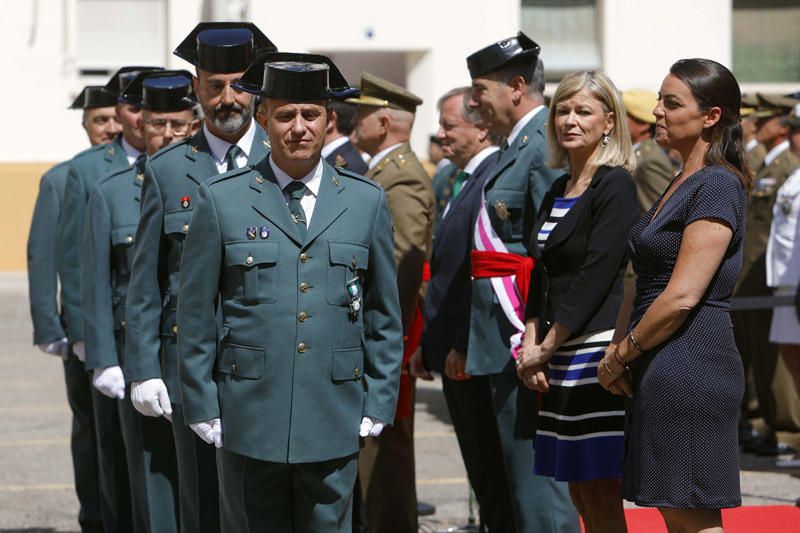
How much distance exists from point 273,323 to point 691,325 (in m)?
1.27

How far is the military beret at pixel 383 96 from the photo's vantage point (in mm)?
7199

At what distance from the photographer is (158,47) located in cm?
2152

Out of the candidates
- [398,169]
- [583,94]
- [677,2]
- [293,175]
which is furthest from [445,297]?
[677,2]

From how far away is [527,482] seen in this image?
18.6 ft

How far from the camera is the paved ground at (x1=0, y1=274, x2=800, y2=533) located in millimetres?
7766

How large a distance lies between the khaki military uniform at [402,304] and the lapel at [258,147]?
123 cm

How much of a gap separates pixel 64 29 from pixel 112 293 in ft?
51.9

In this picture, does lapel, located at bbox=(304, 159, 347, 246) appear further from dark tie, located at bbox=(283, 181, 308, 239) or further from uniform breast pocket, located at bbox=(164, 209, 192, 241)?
uniform breast pocket, located at bbox=(164, 209, 192, 241)

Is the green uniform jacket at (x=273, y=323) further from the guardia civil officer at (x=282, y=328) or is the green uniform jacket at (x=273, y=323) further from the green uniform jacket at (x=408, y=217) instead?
the green uniform jacket at (x=408, y=217)

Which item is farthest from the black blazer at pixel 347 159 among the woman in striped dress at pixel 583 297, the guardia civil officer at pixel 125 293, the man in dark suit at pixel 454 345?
the woman in striped dress at pixel 583 297

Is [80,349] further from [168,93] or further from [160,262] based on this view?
A: [160,262]

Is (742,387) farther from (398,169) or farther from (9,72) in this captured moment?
(9,72)

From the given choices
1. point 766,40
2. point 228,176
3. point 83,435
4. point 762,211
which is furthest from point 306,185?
point 766,40

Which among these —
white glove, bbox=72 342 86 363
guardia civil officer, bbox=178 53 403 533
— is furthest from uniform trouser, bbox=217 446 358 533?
white glove, bbox=72 342 86 363
